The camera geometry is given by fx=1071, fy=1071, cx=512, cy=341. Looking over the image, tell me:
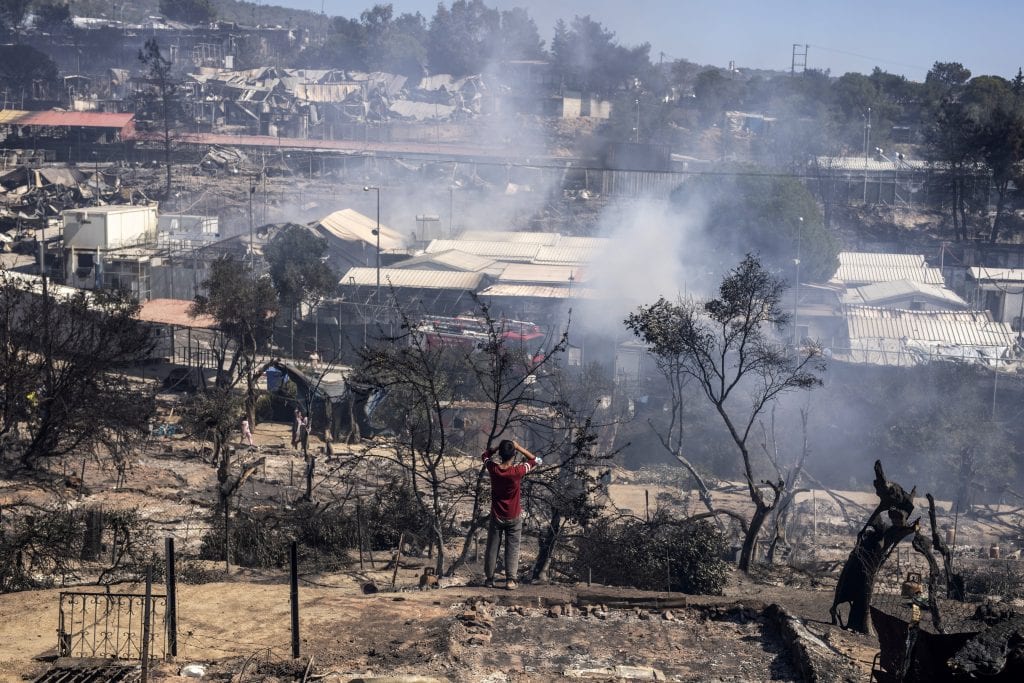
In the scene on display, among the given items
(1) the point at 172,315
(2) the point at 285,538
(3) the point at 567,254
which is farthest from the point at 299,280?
(2) the point at 285,538

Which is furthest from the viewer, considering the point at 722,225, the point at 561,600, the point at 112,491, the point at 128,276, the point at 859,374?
the point at 722,225

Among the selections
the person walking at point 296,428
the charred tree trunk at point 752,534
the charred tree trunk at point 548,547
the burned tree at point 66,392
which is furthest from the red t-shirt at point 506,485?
the person walking at point 296,428

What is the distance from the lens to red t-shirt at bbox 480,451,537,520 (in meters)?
6.94

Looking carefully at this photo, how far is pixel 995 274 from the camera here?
97.5ft

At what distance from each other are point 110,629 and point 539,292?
18963 millimetres

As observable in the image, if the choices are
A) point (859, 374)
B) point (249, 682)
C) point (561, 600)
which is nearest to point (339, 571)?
point (561, 600)

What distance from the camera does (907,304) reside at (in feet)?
85.9

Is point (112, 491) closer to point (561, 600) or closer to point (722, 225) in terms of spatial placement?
point (561, 600)

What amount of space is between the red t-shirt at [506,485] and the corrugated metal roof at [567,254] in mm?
21953

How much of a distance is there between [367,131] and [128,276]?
3422 centimetres

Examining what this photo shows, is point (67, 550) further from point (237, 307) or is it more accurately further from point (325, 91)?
point (325, 91)

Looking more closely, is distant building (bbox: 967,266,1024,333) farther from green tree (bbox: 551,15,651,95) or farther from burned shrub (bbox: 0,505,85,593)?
green tree (bbox: 551,15,651,95)

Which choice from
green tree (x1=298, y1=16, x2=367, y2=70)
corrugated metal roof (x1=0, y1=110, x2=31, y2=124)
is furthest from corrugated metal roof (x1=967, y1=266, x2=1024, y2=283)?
green tree (x1=298, y1=16, x2=367, y2=70)

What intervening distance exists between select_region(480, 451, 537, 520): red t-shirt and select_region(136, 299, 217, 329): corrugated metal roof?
14412mm
